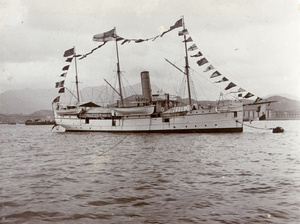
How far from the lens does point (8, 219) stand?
645 cm

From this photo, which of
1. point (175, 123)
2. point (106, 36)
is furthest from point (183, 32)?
point (175, 123)

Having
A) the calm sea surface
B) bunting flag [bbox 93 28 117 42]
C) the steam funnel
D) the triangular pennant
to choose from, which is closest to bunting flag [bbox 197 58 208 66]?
the triangular pennant

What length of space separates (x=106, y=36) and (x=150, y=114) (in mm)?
12290

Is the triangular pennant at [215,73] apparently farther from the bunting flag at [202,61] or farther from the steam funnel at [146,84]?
the steam funnel at [146,84]

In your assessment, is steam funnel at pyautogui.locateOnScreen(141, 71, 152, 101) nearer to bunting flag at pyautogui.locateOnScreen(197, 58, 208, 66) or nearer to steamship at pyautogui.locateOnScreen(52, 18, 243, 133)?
steamship at pyautogui.locateOnScreen(52, 18, 243, 133)

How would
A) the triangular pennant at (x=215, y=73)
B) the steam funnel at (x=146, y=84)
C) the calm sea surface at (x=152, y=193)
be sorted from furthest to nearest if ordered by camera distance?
the steam funnel at (x=146, y=84) < the triangular pennant at (x=215, y=73) < the calm sea surface at (x=152, y=193)

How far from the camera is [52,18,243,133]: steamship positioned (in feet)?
116

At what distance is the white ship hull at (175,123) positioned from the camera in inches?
1395

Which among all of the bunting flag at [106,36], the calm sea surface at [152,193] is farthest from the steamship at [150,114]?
the calm sea surface at [152,193]

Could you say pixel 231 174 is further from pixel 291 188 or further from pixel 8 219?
pixel 8 219

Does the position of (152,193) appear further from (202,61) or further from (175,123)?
(175,123)

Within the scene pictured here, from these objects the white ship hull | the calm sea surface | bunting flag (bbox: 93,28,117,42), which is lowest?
the calm sea surface

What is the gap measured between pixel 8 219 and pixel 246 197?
20.7 feet

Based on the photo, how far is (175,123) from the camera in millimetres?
37094
